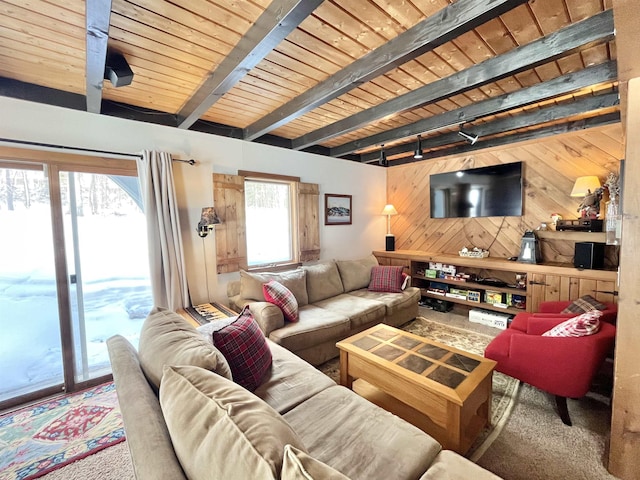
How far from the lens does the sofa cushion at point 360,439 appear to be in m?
1.09

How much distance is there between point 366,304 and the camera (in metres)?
3.19

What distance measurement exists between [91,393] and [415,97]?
3.76 m

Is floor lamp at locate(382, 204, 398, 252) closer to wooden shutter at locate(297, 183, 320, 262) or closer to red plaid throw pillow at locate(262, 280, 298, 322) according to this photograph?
wooden shutter at locate(297, 183, 320, 262)

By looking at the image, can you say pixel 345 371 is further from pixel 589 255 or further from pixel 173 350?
pixel 589 255

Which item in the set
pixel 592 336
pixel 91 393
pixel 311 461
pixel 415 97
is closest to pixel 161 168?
pixel 91 393

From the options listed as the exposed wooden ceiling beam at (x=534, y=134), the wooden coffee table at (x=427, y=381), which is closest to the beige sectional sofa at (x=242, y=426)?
the wooden coffee table at (x=427, y=381)

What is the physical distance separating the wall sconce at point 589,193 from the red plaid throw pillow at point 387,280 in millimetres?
2162

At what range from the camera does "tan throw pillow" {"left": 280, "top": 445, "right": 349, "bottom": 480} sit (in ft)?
1.92

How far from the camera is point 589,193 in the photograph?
10.1ft

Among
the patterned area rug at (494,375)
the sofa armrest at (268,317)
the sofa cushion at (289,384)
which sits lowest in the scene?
the patterned area rug at (494,375)

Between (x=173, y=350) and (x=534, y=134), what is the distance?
4414 mm

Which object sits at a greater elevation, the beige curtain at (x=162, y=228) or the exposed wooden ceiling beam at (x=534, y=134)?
the exposed wooden ceiling beam at (x=534, y=134)

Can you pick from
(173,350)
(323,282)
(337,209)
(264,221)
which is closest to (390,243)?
(337,209)

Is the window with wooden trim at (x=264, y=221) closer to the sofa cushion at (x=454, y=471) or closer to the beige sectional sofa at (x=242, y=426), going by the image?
the beige sectional sofa at (x=242, y=426)
